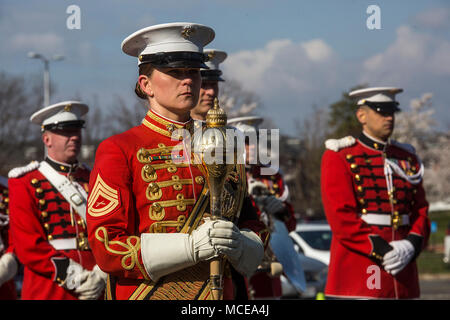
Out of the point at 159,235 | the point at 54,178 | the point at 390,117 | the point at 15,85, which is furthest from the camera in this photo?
the point at 15,85

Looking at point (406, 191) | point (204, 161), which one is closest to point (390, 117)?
point (406, 191)

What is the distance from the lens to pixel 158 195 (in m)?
4.33

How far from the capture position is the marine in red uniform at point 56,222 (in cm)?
681

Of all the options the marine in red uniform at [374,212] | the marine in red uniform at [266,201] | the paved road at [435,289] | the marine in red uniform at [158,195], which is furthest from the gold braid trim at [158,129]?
the paved road at [435,289]

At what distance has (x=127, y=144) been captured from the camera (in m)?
4.44

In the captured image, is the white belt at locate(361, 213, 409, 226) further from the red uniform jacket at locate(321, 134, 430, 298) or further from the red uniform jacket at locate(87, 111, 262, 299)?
the red uniform jacket at locate(87, 111, 262, 299)

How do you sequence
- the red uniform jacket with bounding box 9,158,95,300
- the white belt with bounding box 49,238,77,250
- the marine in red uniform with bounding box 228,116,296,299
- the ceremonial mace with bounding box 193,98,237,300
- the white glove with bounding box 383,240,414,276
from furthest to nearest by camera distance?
1. the marine in red uniform with bounding box 228,116,296,299
2. the white glove with bounding box 383,240,414,276
3. the white belt with bounding box 49,238,77,250
4. the red uniform jacket with bounding box 9,158,95,300
5. the ceremonial mace with bounding box 193,98,237,300

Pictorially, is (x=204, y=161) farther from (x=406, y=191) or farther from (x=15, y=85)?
(x=15, y=85)

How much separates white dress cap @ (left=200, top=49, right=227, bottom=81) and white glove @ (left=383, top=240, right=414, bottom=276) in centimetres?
211

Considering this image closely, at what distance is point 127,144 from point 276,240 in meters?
3.95

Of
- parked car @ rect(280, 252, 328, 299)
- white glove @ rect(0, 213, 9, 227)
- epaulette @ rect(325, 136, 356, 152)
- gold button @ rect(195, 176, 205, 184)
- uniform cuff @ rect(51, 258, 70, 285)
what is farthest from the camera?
parked car @ rect(280, 252, 328, 299)

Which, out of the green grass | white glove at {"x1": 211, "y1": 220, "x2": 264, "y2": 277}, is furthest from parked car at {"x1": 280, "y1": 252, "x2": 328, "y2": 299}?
white glove at {"x1": 211, "y1": 220, "x2": 264, "y2": 277}

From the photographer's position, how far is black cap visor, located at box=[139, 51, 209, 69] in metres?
4.36

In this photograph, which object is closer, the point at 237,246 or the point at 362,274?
the point at 237,246
